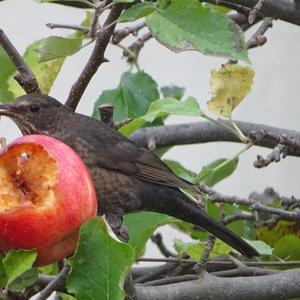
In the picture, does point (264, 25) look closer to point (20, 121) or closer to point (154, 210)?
point (154, 210)

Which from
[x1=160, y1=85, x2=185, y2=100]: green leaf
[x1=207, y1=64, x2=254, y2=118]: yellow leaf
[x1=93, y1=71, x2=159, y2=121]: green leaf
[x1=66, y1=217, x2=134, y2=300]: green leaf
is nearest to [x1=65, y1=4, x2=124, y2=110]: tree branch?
[x1=207, y1=64, x2=254, y2=118]: yellow leaf

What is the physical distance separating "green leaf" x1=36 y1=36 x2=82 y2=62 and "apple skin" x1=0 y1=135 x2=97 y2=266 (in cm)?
34

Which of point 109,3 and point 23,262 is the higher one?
point 109,3

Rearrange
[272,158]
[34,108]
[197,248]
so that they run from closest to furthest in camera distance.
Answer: [197,248] < [34,108] < [272,158]

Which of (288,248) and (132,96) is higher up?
(132,96)

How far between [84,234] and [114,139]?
2.68 feet

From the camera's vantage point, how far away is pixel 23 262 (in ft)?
3.23

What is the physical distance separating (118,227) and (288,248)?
0.46 metres

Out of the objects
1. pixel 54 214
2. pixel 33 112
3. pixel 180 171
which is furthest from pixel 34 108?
pixel 54 214

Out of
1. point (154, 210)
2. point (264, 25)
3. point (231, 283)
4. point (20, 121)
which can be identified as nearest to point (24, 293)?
point (231, 283)

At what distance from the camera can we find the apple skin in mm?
1022

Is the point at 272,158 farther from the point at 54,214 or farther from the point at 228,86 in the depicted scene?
the point at 54,214

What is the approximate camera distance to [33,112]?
1.67 m

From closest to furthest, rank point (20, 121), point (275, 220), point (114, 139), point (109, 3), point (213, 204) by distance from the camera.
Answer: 1. point (109, 3)
2. point (20, 121)
3. point (114, 139)
4. point (275, 220)
5. point (213, 204)
